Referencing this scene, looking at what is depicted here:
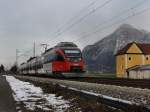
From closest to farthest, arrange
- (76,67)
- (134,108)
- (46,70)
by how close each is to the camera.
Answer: (134,108), (76,67), (46,70)

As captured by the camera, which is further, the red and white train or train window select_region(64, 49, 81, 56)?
train window select_region(64, 49, 81, 56)

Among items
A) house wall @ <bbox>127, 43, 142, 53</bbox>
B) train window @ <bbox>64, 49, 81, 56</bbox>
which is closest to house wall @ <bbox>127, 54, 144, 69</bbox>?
house wall @ <bbox>127, 43, 142, 53</bbox>

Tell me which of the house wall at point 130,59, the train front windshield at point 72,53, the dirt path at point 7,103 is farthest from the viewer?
the house wall at point 130,59

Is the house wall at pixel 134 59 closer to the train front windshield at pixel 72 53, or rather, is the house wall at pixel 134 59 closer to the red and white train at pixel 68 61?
the red and white train at pixel 68 61

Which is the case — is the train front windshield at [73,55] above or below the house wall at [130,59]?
below

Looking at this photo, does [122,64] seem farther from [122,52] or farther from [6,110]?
[6,110]

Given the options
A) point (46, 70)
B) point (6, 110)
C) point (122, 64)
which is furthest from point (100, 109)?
point (122, 64)

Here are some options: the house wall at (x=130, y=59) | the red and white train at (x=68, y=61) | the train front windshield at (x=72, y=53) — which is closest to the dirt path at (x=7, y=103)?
the red and white train at (x=68, y=61)

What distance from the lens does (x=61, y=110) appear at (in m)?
13.8

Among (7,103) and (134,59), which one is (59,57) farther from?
(134,59)

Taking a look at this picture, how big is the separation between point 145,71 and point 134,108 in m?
72.7

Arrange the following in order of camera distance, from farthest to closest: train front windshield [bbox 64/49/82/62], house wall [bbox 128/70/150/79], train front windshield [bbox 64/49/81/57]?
house wall [bbox 128/70/150/79] → train front windshield [bbox 64/49/81/57] → train front windshield [bbox 64/49/82/62]

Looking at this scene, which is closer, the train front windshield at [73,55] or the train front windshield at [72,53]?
the train front windshield at [73,55]

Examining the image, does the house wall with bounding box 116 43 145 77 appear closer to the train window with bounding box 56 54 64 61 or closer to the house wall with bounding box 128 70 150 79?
the house wall with bounding box 128 70 150 79
